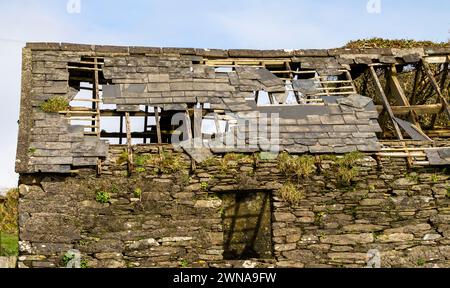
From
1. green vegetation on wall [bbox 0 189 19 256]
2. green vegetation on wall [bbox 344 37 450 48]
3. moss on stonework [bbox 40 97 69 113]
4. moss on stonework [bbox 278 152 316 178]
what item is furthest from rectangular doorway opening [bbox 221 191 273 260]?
green vegetation on wall [bbox 344 37 450 48]

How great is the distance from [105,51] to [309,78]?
4278 millimetres

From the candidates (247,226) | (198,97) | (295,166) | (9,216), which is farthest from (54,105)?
(9,216)

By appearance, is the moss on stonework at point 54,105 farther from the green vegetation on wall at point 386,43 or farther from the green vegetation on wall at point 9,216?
the green vegetation on wall at point 386,43

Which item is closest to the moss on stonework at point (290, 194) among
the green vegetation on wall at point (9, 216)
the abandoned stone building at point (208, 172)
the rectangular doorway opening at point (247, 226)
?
the abandoned stone building at point (208, 172)

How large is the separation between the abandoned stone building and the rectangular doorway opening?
0.12 feet

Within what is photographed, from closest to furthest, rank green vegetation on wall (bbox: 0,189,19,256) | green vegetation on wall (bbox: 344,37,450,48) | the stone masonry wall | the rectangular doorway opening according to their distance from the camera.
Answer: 1. the stone masonry wall
2. the rectangular doorway opening
3. green vegetation on wall (bbox: 0,189,19,256)
4. green vegetation on wall (bbox: 344,37,450,48)

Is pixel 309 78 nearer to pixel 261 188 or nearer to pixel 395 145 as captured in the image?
pixel 395 145

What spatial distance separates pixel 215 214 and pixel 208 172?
0.75m

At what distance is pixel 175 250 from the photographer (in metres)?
11.1

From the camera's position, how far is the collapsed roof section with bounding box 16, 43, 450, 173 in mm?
11820

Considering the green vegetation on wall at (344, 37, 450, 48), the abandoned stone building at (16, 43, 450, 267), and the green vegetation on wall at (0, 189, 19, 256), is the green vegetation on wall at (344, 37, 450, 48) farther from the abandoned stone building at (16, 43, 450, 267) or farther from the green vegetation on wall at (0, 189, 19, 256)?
the green vegetation on wall at (0, 189, 19, 256)
